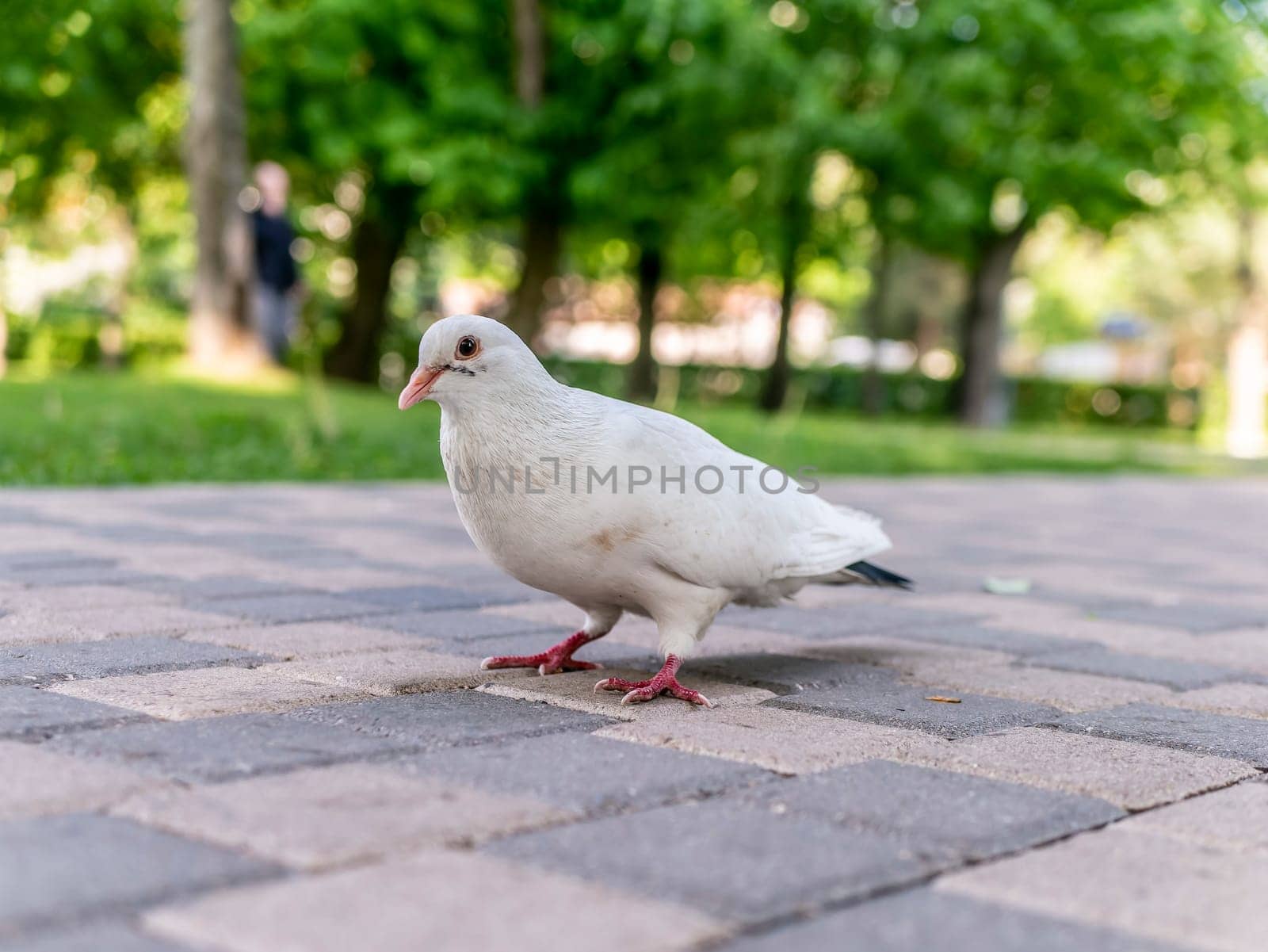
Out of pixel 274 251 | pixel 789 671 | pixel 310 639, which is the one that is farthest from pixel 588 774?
pixel 274 251

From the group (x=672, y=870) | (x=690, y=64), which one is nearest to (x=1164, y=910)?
(x=672, y=870)

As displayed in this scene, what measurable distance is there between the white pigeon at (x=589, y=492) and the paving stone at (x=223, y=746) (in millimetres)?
587

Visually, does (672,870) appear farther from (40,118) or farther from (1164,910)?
(40,118)

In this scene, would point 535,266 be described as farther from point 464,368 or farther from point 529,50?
point 464,368

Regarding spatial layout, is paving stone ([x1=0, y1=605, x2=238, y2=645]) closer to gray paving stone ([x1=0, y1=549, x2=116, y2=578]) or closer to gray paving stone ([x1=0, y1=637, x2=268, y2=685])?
gray paving stone ([x1=0, y1=637, x2=268, y2=685])

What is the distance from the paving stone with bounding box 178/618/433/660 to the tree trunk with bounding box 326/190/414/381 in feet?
57.3

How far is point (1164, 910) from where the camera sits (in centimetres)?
178

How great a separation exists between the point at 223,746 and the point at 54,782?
1.01ft

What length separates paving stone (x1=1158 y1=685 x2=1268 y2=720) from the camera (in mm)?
3152

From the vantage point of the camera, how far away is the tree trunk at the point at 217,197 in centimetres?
1252

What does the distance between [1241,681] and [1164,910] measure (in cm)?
193

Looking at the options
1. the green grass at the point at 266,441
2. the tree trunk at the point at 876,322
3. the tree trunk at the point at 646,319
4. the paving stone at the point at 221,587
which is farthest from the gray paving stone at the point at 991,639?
the tree trunk at the point at 876,322

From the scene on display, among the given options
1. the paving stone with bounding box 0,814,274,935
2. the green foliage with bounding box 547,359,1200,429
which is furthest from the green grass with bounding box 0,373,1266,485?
the green foliage with bounding box 547,359,1200,429

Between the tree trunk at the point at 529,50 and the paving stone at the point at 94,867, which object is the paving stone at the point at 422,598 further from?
the tree trunk at the point at 529,50
